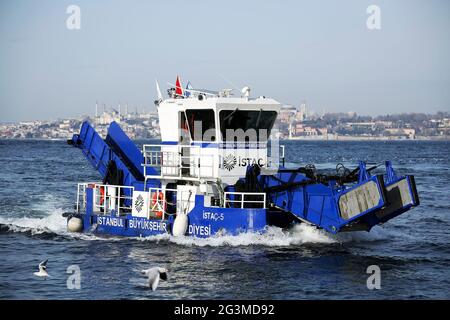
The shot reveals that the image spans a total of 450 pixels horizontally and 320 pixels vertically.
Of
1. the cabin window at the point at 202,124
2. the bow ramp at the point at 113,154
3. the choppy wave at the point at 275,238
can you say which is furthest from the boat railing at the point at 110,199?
the cabin window at the point at 202,124

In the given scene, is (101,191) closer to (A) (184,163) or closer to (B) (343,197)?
(A) (184,163)

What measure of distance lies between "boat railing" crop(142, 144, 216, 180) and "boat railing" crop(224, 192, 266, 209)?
89 centimetres

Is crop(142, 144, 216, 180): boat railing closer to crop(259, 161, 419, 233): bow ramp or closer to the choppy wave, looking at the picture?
crop(259, 161, 419, 233): bow ramp

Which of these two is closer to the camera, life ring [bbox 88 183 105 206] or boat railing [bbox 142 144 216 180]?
boat railing [bbox 142 144 216 180]

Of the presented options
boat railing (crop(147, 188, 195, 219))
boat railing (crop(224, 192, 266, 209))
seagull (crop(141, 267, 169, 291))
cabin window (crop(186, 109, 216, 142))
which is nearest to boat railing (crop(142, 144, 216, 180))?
cabin window (crop(186, 109, 216, 142))

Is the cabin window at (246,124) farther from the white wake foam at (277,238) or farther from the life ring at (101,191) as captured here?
the life ring at (101,191)

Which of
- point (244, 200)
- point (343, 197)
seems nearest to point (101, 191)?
point (244, 200)

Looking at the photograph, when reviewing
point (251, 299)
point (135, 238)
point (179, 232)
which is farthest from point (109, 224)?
point (251, 299)

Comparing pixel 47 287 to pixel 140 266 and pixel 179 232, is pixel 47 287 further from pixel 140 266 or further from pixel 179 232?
pixel 179 232

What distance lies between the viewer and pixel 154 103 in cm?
2478

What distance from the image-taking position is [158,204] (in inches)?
925

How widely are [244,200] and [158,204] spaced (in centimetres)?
308

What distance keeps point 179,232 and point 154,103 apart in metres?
4.81

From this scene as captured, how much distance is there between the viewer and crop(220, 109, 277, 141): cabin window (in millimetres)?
22594
